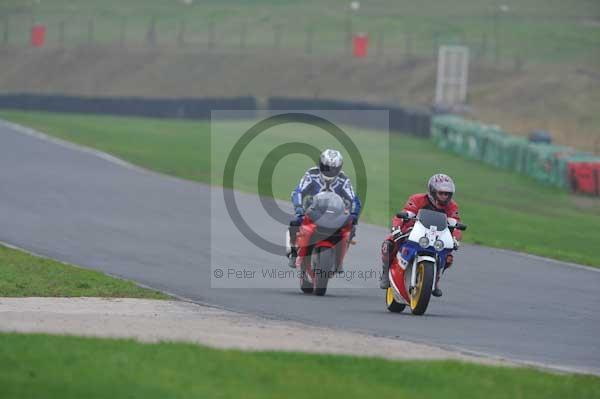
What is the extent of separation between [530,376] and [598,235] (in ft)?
49.5

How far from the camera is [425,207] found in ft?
44.8

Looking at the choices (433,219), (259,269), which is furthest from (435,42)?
(433,219)

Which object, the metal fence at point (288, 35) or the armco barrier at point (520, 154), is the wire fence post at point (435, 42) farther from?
the armco barrier at point (520, 154)

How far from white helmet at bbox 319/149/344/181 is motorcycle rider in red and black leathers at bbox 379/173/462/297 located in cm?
126

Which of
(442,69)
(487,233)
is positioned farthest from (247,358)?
(442,69)

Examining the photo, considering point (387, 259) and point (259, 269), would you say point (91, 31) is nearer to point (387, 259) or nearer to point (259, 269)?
point (259, 269)

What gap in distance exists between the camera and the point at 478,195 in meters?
29.6

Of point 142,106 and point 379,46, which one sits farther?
point 379,46

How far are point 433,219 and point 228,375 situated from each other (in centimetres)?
478

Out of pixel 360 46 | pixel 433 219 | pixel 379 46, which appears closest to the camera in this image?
pixel 433 219

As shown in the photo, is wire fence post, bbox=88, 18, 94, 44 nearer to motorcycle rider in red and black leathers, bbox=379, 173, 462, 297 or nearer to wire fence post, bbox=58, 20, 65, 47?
wire fence post, bbox=58, 20, 65, 47

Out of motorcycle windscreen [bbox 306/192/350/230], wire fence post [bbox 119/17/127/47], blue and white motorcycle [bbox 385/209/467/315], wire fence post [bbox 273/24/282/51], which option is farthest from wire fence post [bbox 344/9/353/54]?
blue and white motorcycle [bbox 385/209/467/315]

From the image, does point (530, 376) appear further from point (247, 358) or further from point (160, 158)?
point (160, 158)

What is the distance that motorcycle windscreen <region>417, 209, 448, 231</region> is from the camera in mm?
13070
